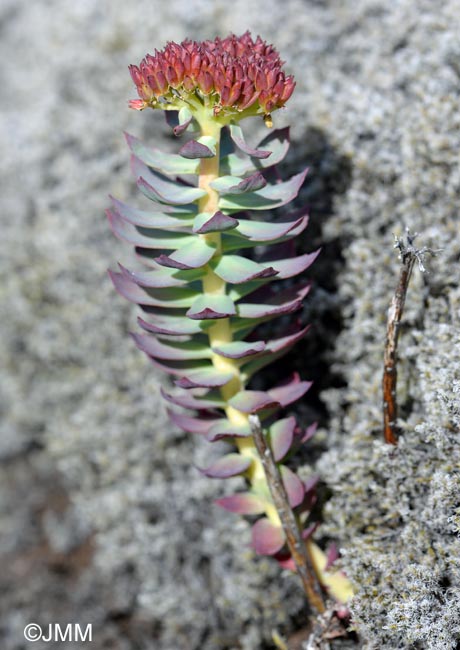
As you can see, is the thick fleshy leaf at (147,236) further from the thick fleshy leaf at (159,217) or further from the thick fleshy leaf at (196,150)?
the thick fleshy leaf at (196,150)

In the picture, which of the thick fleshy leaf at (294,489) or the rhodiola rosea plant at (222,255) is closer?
the rhodiola rosea plant at (222,255)

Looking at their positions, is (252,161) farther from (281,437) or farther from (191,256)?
(281,437)

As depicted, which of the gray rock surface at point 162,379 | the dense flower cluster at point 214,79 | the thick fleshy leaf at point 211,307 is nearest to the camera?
the dense flower cluster at point 214,79

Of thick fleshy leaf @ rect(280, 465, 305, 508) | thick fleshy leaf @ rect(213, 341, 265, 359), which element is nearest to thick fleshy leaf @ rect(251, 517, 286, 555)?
thick fleshy leaf @ rect(280, 465, 305, 508)

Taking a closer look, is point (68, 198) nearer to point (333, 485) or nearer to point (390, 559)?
point (333, 485)

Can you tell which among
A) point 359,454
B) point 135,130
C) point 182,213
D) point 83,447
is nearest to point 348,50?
point 135,130

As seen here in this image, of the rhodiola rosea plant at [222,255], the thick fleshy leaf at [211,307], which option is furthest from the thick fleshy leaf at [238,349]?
the thick fleshy leaf at [211,307]

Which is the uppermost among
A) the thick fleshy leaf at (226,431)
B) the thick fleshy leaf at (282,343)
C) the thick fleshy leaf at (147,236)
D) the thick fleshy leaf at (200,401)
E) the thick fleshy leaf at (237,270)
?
the thick fleshy leaf at (147,236)
